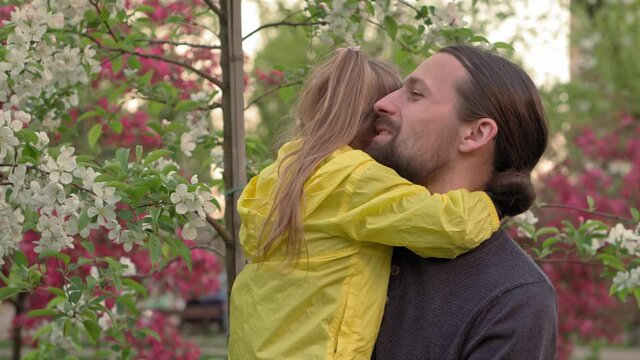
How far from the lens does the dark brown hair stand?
6.42 feet

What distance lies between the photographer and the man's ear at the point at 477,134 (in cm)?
195

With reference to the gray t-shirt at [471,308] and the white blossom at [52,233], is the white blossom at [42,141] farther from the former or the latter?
the gray t-shirt at [471,308]

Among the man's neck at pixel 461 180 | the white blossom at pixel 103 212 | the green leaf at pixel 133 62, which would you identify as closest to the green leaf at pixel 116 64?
the green leaf at pixel 133 62

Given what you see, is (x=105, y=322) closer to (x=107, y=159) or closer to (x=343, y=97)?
(x=107, y=159)

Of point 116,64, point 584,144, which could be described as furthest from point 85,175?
point 584,144

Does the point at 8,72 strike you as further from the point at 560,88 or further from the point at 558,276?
the point at 560,88

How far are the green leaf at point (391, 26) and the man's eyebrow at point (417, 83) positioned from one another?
79 centimetres

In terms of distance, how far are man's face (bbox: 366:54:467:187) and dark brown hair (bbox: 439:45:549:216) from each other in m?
0.03

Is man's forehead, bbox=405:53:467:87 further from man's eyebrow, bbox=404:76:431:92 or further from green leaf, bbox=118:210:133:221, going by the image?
green leaf, bbox=118:210:133:221

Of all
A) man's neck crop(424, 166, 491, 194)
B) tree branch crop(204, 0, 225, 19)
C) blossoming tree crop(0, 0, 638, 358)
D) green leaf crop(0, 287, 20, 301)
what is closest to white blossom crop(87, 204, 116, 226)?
blossoming tree crop(0, 0, 638, 358)

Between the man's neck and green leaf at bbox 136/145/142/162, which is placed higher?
green leaf at bbox 136/145/142/162

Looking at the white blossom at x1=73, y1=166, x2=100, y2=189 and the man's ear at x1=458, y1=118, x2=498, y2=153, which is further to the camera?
the white blossom at x1=73, y1=166, x2=100, y2=189

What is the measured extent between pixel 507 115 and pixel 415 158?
0.68ft

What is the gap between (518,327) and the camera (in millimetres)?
1730
